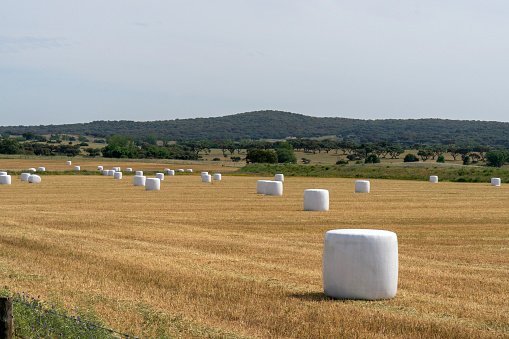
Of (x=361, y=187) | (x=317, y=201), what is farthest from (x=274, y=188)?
(x=317, y=201)

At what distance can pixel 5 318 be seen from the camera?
8203 mm

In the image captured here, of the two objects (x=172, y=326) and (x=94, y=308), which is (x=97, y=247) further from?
(x=172, y=326)

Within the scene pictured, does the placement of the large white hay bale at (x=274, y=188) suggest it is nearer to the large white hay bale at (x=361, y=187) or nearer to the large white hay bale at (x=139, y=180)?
the large white hay bale at (x=361, y=187)

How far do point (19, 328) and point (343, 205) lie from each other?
27342 mm

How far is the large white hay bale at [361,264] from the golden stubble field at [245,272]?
0.75 ft

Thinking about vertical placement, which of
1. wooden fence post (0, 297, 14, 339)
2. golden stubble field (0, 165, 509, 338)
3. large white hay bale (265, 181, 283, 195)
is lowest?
large white hay bale (265, 181, 283, 195)

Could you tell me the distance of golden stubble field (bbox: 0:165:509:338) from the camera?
10.2 m

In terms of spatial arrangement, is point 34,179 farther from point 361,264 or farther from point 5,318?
point 5,318

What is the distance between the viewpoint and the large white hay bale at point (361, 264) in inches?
444

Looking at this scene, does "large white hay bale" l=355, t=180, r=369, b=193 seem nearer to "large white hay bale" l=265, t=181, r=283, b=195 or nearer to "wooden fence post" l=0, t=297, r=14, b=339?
"large white hay bale" l=265, t=181, r=283, b=195

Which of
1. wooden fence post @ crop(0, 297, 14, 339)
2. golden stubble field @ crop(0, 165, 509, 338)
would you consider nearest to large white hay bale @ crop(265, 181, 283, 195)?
golden stubble field @ crop(0, 165, 509, 338)

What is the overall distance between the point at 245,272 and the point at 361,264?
377 cm

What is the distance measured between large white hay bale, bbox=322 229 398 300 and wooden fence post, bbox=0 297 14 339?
210 inches

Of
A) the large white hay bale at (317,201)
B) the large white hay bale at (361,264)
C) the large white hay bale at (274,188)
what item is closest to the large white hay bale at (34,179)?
the large white hay bale at (274,188)
